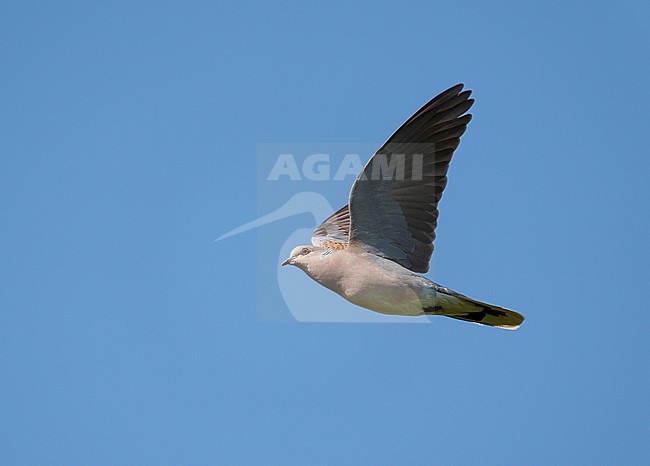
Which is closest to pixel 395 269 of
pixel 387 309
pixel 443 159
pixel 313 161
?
pixel 387 309

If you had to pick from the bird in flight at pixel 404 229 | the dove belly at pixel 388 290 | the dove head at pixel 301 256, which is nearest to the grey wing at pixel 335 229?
the dove head at pixel 301 256

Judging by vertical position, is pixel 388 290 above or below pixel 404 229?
below

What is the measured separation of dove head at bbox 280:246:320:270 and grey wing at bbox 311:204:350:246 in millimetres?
1051

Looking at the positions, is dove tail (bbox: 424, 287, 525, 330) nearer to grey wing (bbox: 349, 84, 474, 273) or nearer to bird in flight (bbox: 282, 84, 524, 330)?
bird in flight (bbox: 282, 84, 524, 330)

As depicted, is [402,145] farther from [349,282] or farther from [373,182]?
[349,282]

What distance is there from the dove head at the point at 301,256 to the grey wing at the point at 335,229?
105cm

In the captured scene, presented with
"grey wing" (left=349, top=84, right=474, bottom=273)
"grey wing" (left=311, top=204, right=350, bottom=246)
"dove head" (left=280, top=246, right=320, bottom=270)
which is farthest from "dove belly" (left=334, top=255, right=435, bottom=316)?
"grey wing" (left=311, top=204, right=350, bottom=246)

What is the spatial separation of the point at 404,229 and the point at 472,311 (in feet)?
3.73

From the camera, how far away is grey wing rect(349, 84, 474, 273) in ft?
30.2

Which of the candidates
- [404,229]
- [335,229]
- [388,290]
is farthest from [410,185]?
[335,229]

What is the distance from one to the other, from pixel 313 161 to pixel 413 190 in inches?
78.1

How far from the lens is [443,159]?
31.0 feet

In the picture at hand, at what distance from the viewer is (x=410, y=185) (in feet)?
31.2

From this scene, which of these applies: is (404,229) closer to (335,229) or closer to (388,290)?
(388,290)
